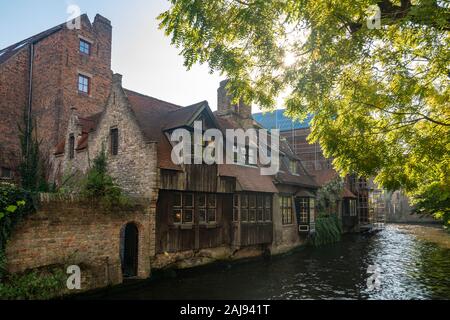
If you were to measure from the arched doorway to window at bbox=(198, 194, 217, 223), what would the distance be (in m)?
3.41

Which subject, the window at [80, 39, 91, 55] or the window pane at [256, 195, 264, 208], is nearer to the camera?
the window pane at [256, 195, 264, 208]

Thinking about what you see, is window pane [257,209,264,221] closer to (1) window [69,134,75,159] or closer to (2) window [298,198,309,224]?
(2) window [298,198,309,224]

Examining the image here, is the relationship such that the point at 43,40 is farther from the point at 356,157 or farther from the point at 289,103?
the point at 356,157

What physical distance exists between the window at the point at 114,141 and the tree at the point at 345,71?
9.83m

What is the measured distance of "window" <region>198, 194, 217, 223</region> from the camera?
55.5ft

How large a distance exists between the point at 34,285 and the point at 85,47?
20.0m

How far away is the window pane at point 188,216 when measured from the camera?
16058mm

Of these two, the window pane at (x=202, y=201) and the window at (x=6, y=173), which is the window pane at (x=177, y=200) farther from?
the window at (x=6, y=173)

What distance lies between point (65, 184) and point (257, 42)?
15868mm

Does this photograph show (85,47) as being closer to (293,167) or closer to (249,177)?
(249,177)

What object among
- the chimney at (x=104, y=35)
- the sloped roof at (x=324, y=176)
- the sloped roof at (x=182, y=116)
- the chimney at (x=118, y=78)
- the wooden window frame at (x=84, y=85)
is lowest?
the sloped roof at (x=324, y=176)

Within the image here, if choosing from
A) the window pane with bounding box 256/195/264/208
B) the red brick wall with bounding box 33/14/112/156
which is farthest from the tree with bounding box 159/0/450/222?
the red brick wall with bounding box 33/14/112/156

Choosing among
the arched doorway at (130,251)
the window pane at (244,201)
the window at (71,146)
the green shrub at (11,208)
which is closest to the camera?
the green shrub at (11,208)

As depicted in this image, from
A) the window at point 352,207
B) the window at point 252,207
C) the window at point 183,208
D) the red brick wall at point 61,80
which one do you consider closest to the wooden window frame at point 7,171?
the red brick wall at point 61,80
